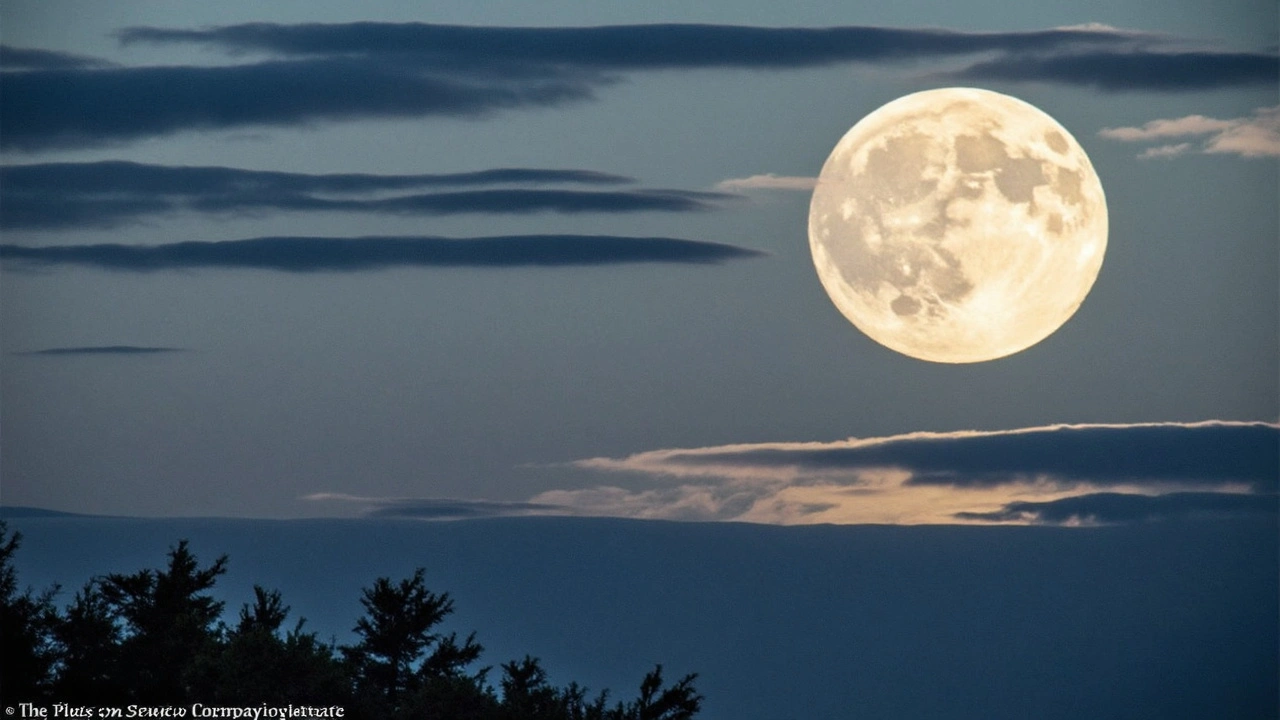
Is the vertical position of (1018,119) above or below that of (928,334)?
above

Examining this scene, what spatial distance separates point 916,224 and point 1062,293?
469 centimetres

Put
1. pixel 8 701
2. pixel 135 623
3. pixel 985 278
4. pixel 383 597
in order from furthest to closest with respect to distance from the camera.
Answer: pixel 383 597 < pixel 135 623 < pixel 8 701 < pixel 985 278

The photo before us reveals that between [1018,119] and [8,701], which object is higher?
[1018,119]

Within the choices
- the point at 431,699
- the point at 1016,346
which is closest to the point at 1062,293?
the point at 1016,346

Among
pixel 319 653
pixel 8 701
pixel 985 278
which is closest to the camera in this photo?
pixel 985 278

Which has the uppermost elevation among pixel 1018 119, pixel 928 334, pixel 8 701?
pixel 1018 119

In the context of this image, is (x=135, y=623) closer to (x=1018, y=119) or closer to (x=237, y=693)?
(x=237, y=693)

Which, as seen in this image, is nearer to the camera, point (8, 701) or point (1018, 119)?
point (1018, 119)

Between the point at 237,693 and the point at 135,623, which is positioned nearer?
the point at 237,693

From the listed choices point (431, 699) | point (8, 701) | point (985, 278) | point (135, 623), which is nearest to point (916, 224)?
point (985, 278)

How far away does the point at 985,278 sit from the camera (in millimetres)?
47125

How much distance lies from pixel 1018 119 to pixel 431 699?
31.3 metres

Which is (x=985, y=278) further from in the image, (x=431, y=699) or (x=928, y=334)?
(x=431, y=699)

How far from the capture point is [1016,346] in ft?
156
